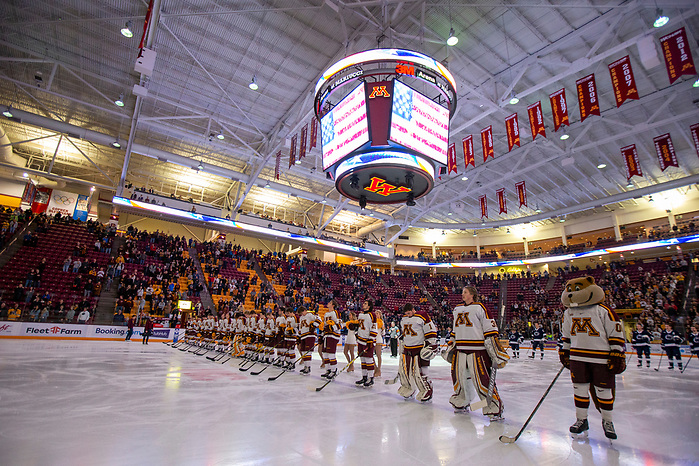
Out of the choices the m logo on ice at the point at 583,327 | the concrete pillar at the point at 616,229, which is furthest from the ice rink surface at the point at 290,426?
the concrete pillar at the point at 616,229

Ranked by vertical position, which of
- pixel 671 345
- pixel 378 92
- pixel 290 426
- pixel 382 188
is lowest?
pixel 290 426

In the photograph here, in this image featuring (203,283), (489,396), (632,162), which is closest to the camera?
(489,396)

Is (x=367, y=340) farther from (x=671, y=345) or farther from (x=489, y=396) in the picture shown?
(x=671, y=345)

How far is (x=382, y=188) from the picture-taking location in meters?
10.1

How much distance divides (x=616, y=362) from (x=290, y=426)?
389 cm

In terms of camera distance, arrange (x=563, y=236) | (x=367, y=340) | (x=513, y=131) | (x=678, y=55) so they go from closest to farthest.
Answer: (x=367, y=340), (x=678, y=55), (x=513, y=131), (x=563, y=236)

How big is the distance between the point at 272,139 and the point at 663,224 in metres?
36.5

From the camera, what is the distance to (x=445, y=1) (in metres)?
13.4

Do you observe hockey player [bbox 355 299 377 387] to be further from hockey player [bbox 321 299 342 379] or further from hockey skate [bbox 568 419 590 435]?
hockey skate [bbox 568 419 590 435]

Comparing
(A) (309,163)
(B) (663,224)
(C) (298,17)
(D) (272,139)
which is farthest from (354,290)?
(B) (663,224)

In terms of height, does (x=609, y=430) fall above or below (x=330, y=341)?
below

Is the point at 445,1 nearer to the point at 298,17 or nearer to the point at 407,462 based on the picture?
the point at 298,17

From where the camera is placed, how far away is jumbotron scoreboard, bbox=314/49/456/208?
9.05 m

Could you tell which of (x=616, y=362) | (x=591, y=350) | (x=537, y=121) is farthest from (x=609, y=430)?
(x=537, y=121)
